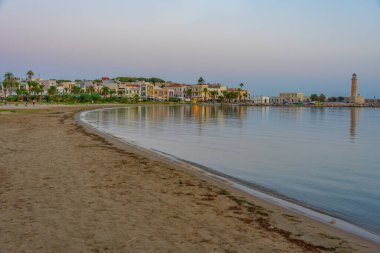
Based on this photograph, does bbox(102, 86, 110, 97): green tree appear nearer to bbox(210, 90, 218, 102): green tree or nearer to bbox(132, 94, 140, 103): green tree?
bbox(132, 94, 140, 103): green tree

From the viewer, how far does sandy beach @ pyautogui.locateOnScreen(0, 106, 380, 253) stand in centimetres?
554

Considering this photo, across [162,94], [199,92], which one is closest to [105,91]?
[162,94]

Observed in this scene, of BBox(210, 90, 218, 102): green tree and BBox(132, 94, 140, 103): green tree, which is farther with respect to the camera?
BBox(210, 90, 218, 102): green tree

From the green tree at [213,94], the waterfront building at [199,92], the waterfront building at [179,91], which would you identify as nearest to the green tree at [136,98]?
the waterfront building at [179,91]

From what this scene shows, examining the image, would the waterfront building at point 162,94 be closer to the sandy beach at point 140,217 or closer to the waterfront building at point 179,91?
the waterfront building at point 179,91

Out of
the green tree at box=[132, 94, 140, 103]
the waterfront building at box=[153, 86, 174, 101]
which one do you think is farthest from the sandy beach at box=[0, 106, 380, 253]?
the waterfront building at box=[153, 86, 174, 101]

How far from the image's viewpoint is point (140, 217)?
6.87 meters

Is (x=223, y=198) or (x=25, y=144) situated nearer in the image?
(x=223, y=198)

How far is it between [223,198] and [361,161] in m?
10.7

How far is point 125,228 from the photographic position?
243 inches

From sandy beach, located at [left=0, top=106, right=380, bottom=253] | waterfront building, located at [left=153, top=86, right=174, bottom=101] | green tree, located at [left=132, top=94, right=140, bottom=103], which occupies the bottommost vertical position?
sandy beach, located at [left=0, top=106, right=380, bottom=253]

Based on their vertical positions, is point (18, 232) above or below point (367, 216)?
above

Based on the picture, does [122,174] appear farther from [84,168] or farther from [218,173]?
[218,173]

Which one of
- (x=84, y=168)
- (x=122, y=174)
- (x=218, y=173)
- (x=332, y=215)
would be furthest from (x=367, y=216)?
(x=84, y=168)
